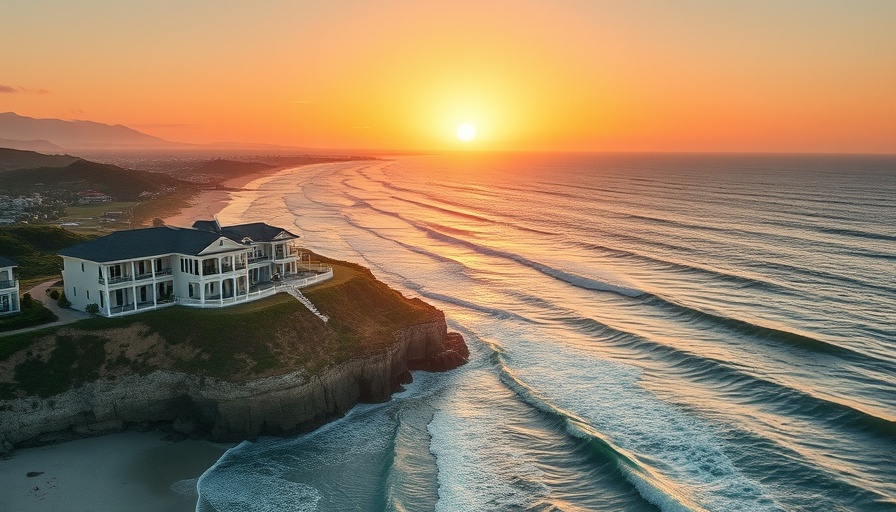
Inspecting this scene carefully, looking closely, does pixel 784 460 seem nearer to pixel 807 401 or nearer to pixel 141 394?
pixel 807 401

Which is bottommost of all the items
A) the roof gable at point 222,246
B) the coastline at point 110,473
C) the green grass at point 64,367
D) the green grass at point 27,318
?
the coastline at point 110,473

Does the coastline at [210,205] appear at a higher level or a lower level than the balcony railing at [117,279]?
lower

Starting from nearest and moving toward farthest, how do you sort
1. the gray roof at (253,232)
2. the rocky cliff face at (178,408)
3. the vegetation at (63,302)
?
the rocky cliff face at (178,408) → the vegetation at (63,302) → the gray roof at (253,232)

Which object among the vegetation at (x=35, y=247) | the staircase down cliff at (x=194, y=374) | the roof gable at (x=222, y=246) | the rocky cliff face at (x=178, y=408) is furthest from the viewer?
the vegetation at (x=35, y=247)

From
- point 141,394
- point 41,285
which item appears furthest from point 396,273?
point 141,394

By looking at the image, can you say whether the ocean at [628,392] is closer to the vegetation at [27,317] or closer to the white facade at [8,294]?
the vegetation at [27,317]

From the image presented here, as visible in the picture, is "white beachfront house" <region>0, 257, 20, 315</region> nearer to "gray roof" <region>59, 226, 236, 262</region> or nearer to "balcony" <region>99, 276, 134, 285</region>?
"gray roof" <region>59, 226, 236, 262</region>

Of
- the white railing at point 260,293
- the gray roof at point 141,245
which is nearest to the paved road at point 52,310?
the gray roof at point 141,245

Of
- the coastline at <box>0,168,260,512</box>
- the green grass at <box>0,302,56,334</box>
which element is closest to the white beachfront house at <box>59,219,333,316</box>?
the green grass at <box>0,302,56,334</box>
